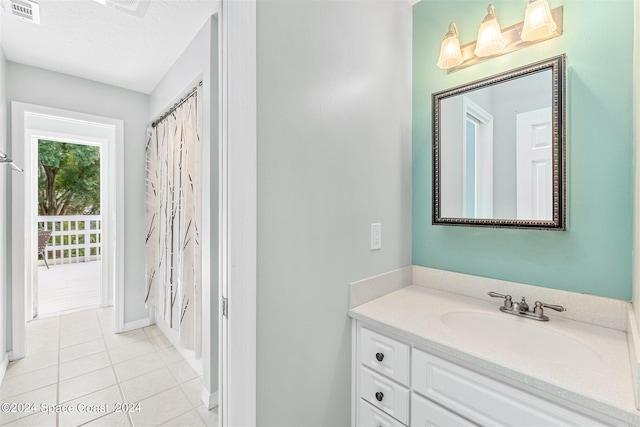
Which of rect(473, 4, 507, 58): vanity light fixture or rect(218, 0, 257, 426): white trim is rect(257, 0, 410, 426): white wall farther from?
rect(473, 4, 507, 58): vanity light fixture

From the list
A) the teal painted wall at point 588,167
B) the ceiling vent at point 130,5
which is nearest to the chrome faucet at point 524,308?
the teal painted wall at point 588,167

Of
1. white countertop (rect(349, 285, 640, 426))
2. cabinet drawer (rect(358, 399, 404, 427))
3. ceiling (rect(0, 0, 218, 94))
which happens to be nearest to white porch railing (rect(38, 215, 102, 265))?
ceiling (rect(0, 0, 218, 94))

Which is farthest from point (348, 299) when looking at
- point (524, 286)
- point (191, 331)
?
point (191, 331)

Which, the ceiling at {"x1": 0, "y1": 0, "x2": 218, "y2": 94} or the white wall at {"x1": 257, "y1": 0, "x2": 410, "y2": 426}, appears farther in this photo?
the ceiling at {"x1": 0, "y1": 0, "x2": 218, "y2": 94}

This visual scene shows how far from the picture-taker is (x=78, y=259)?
5.49 m

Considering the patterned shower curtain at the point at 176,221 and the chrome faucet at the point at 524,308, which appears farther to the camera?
the patterned shower curtain at the point at 176,221

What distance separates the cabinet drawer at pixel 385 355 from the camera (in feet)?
3.33

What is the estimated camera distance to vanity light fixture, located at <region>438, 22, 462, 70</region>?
1373 millimetres

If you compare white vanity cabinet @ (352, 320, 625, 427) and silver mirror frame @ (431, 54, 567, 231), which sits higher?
silver mirror frame @ (431, 54, 567, 231)

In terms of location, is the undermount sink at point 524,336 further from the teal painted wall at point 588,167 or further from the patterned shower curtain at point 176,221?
the patterned shower curtain at point 176,221

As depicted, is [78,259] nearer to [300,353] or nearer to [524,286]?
[300,353]

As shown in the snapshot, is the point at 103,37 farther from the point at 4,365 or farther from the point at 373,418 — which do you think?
the point at 373,418

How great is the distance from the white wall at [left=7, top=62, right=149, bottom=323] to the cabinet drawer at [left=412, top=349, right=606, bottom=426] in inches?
116

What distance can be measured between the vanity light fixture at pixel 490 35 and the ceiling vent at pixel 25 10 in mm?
2478
